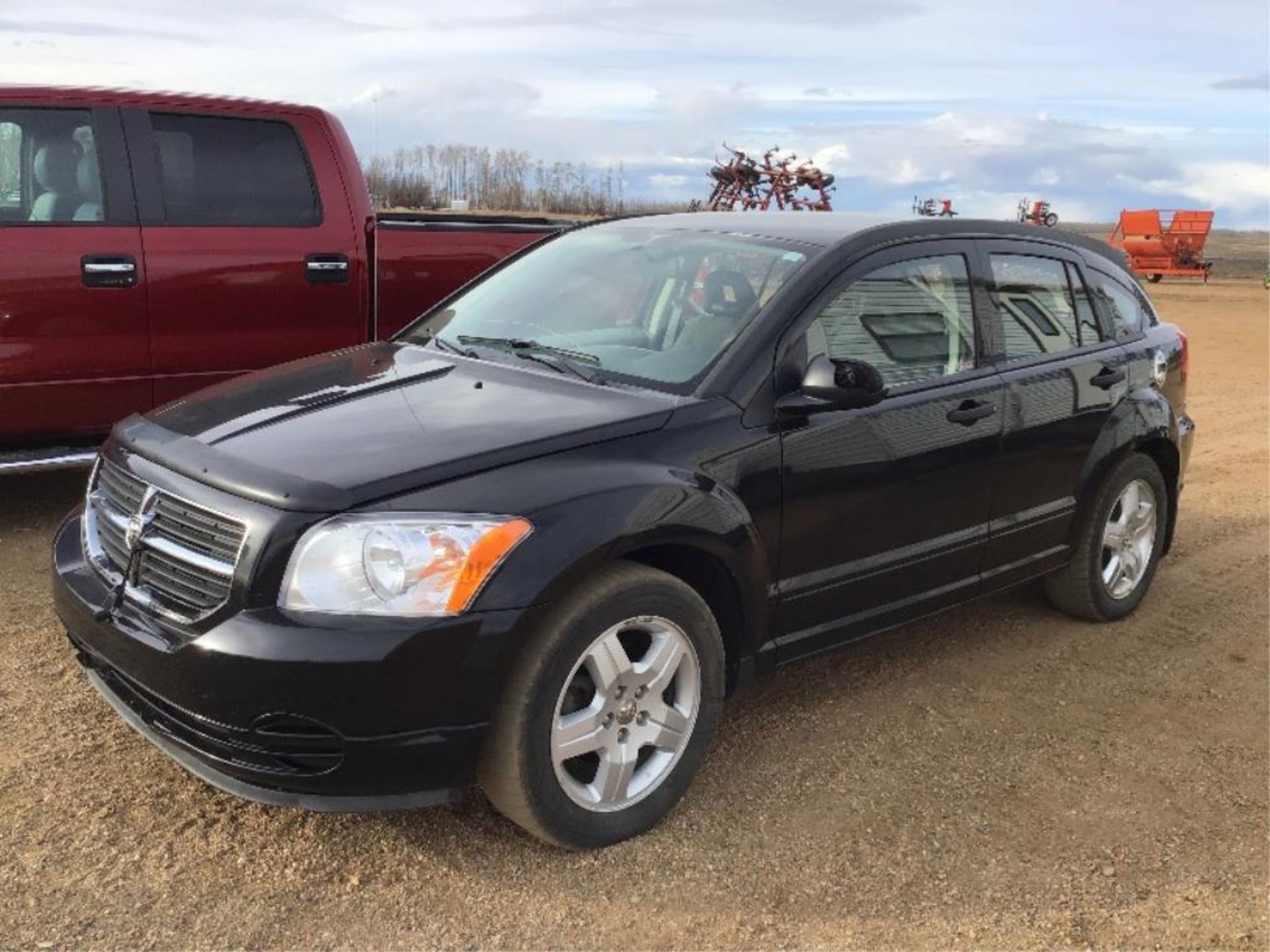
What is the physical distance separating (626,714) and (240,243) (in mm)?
3701

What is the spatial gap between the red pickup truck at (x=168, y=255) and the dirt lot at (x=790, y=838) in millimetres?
1237

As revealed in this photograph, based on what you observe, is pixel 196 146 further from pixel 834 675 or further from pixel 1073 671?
pixel 1073 671

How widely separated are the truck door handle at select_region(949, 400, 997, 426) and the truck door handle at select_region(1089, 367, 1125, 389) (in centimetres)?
77

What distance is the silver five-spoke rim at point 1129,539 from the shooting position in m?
5.07

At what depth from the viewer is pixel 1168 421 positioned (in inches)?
204

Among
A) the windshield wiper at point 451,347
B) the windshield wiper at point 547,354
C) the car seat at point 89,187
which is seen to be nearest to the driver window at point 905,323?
the windshield wiper at point 547,354

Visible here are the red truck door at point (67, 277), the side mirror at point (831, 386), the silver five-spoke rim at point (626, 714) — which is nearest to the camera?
the silver five-spoke rim at point (626, 714)

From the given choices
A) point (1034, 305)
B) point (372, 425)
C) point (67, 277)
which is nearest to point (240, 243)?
point (67, 277)

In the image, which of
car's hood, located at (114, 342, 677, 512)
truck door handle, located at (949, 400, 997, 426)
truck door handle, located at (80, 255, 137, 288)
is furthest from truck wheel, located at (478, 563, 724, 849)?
truck door handle, located at (80, 255, 137, 288)

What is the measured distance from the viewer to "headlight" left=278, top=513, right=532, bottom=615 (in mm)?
2795

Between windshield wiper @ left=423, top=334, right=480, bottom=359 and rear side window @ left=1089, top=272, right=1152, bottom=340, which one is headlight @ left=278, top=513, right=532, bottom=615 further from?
rear side window @ left=1089, top=272, right=1152, bottom=340

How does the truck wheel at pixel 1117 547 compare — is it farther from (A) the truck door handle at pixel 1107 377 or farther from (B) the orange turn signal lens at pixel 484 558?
(B) the orange turn signal lens at pixel 484 558

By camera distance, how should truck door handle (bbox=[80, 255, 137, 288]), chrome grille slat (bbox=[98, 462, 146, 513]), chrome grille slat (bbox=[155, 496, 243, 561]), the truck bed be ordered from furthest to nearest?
1. the truck bed
2. truck door handle (bbox=[80, 255, 137, 288])
3. chrome grille slat (bbox=[98, 462, 146, 513])
4. chrome grille slat (bbox=[155, 496, 243, 561])

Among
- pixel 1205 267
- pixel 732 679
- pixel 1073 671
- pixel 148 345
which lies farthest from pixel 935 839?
pixel 1205 267
